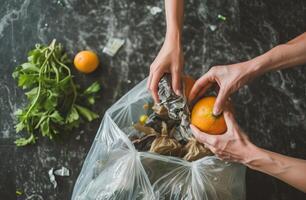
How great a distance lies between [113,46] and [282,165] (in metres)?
0.60

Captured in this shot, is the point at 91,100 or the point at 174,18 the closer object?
the point at 174,18

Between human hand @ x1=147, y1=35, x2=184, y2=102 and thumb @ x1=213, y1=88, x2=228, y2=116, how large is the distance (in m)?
0.09

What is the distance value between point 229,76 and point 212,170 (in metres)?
0.20

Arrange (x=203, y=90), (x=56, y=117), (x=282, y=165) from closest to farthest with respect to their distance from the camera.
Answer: (x=282, y=165), (x=203, y=90), (x=56, y=117)

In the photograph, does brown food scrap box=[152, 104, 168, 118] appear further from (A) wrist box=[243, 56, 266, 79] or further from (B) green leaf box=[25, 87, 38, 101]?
(B) green leaf box=[25, 87, 38, 101]

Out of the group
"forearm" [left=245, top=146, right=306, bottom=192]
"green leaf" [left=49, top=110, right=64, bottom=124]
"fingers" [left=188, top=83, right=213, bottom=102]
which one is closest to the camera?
"forearm" [left=245, top=146, right=306, bottom=192]

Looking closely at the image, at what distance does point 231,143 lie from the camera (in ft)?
2.55

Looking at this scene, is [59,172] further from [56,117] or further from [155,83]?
[155,83]

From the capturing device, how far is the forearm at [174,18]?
0.88 m

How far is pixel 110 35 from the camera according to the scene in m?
1.16

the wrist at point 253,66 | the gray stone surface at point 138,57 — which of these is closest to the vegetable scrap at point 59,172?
the gray stone surface at point 138,57

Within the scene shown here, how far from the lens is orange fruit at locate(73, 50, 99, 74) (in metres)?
1.10

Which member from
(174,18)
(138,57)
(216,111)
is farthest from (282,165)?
(138,57)

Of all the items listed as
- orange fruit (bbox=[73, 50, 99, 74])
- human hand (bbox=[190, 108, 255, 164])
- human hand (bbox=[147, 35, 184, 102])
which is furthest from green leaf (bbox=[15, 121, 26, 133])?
human hand (bbox=[190, 108, 255, 164])
